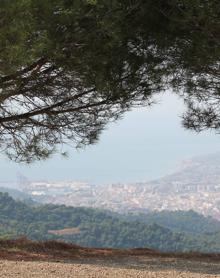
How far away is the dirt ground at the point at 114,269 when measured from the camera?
20.7 feet

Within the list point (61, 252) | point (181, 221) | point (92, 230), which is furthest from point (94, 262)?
point (181, 221)

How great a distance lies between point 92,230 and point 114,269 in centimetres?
3706

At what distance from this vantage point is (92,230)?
4362 cm

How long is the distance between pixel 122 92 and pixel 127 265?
256 centimetres

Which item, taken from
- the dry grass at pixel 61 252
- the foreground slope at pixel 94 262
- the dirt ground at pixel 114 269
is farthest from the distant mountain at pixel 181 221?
→ the dirt ground at pixel 114 269

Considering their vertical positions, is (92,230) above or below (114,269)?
above

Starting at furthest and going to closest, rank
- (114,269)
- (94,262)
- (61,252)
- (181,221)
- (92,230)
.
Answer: (181,221), (92,230), (61,252), (94,262), (114,269)

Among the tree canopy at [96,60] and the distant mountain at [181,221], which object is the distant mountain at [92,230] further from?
the distant mountain at [181,221]

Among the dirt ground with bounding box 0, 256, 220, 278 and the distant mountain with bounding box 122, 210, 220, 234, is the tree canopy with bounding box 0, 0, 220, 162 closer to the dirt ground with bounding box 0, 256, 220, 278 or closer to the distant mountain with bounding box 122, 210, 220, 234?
the dirt ground with bounding box 0, 256, 220, 278

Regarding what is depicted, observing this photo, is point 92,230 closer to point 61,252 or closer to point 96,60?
point 61,252

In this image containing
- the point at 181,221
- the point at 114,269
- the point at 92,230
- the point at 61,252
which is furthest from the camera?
the point at 181,221

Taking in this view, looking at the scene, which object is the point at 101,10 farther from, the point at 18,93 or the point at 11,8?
the point at 18,93

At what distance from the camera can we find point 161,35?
295 inches

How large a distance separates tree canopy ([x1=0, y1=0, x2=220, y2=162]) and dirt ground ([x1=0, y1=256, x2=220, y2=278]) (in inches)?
85.9
